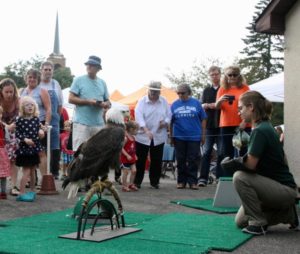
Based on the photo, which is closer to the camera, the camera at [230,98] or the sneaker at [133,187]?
the camera at [230,98]

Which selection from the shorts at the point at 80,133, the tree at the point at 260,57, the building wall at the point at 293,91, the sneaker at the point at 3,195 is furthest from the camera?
the tree at the point at 260,57

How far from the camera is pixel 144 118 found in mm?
9797

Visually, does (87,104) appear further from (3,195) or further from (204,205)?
(204,205)

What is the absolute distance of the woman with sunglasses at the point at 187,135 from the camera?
9.68 m

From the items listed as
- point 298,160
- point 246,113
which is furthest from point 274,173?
point 298,160

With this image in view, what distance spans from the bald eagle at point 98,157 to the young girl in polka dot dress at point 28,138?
111 inches

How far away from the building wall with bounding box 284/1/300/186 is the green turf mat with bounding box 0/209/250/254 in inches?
107

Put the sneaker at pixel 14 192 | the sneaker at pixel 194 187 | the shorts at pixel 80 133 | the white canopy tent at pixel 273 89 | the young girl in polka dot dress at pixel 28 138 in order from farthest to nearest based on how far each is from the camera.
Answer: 1. the white canopy tent at pixel 273 89
2. the sneaker at pixel 194 187
3. the shorts at pixel 80 133
4. the sneaker at pixel 14 192
5. the young girl in polka dot dress at pixel 28 138

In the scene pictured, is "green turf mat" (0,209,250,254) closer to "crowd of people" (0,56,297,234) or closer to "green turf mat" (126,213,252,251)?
"green turf mat" (126,213,252,251)

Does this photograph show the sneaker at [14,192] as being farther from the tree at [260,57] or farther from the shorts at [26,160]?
the tree at [260,57]

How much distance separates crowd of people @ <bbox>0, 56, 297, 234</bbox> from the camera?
5281mm

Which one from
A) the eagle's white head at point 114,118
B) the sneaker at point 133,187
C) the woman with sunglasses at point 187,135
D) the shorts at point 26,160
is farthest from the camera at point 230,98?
the eagle's white head at point 114,118

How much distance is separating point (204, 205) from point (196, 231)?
2034 mm

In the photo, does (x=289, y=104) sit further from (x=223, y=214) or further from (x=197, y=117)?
(x=223, y=214)
